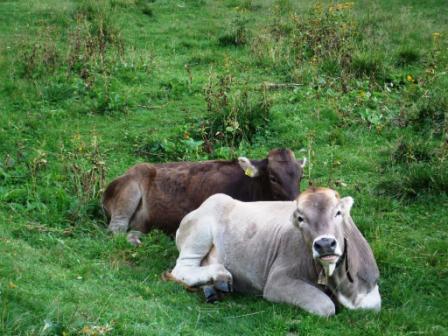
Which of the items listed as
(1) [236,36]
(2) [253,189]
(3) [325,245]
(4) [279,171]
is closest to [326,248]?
(3) [325,245]

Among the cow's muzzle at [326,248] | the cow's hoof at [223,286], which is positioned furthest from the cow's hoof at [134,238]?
the cow's muzzle at [326,248]

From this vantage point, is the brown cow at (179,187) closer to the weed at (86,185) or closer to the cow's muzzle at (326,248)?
the weed at (86,185)

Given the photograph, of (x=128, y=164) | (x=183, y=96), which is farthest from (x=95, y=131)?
(x=183, y=96)

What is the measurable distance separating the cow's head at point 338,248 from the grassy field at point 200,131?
23 centimetres

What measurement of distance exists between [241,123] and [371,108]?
7.40 feet

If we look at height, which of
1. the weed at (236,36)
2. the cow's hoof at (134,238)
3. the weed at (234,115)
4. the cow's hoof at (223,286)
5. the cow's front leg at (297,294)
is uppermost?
the weed at (236,36)

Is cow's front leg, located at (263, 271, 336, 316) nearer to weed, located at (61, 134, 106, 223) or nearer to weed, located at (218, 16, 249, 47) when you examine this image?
weed, located at (61, 134, 106, 223)

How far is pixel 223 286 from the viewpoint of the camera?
7613 mm

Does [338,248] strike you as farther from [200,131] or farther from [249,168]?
[200,131]

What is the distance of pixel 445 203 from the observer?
9.46 m

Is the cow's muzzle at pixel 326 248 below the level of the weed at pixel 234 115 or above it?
above

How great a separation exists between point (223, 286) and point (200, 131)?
432cm

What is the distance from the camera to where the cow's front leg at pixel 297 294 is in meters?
6.91

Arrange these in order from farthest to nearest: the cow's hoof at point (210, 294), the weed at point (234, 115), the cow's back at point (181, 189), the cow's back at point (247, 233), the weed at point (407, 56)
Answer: the weed at point (407, 56) → the weed at point (234, 115) → the cow's back at point (181, 189) → the cow's back at point (247, 233) → the cow's hoof at point (210, 294)
